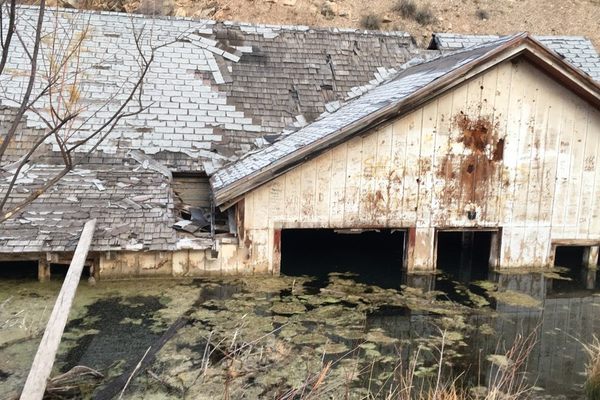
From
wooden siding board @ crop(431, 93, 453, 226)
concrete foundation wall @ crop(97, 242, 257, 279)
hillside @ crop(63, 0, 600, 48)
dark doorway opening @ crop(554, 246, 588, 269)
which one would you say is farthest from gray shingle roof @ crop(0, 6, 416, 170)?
hillside @ crop(63, 0, 600, 48)

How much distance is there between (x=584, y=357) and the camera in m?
7.66

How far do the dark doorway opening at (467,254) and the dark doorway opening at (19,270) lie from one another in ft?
23.8

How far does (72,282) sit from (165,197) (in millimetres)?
2854

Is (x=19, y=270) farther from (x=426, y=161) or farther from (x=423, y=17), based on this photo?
(x=423, y=17)

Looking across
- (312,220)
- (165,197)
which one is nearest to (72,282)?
(165,197)

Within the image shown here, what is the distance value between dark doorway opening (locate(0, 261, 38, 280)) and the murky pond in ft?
1.32

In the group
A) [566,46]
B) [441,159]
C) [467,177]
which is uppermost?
[566,46]

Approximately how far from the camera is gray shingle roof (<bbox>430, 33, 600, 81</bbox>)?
1364 cm

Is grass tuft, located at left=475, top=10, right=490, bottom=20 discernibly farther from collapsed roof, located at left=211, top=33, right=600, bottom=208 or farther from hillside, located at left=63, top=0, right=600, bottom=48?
collapsed roof, located at left=211, top=33, right=600, bottom=208

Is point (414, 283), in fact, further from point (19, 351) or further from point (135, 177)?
point (19, 351)

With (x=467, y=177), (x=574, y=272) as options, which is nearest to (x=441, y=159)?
(x=467, y=177)

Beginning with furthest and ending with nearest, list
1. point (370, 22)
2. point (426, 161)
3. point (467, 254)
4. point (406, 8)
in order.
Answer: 1. point (406, 8)
2. point (370, 22)
3. point (467, 254)
4. point (426, 161)

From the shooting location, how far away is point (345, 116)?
1097cm

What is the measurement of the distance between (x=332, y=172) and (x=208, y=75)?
4451mm
